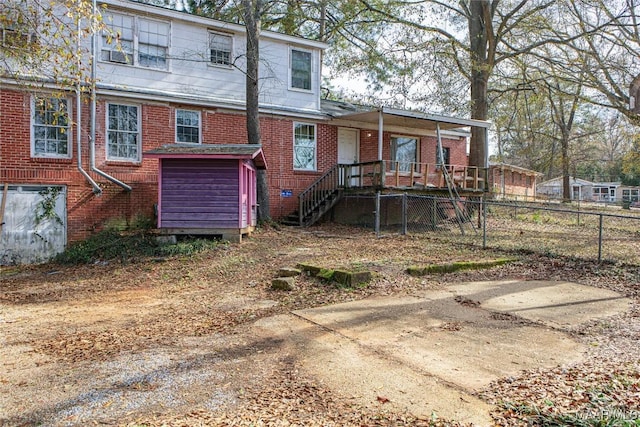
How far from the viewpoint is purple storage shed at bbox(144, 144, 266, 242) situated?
1198cm

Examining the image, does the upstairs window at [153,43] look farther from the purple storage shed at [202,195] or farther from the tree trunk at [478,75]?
the tree trunk at [478,75]

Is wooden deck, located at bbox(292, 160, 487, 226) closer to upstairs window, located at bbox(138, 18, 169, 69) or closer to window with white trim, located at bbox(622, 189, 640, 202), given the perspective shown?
upstairs window, located at bbox(138, 18, 169, 69)

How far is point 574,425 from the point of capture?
128 inches

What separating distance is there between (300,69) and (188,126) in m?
4.96

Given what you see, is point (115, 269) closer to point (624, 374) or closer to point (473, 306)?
point (473, 306)

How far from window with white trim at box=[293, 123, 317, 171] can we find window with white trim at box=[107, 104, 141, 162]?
549 cm

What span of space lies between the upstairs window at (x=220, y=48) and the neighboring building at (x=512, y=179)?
24.9 m

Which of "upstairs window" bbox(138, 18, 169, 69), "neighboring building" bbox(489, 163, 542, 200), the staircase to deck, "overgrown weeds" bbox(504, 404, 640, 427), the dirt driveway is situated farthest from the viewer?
"neighboring building" bbox(489, 163, 542, 200)

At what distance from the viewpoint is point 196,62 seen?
50.5ft

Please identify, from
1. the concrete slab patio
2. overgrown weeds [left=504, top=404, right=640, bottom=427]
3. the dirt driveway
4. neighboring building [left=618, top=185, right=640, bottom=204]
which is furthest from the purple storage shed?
neighboring building [left=618, top=185, right=640, bottom=204]

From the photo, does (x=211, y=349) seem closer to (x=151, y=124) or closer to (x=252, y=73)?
(x=151, y=124)

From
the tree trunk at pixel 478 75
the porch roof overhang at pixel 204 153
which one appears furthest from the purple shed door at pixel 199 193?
A: the tree trunk at pixel 478 75

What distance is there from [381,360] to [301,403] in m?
1.19

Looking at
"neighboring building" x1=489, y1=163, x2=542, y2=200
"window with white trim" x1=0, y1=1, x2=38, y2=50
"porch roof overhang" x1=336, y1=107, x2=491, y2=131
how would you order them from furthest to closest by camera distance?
1. "neighboring building" x1=489, y1=163, x2=542, y2=200
2. "porch roof overhang" x1=336, y1=107, x2=491, y2=131
3. "window with white trim" x1=0, y1=1, x2=38, y2=50
